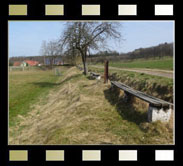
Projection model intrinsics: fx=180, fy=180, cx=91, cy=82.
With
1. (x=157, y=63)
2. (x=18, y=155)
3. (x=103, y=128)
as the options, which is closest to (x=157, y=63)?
(x=157, y=63)

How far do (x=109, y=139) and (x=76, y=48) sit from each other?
14622mm

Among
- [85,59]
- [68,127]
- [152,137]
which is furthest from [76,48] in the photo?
[152,137]

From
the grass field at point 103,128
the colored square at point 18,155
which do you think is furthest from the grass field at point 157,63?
the colored square at point 18,155

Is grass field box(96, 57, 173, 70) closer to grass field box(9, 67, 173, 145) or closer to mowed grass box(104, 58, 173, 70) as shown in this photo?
mowed grass box(104, 58, 173, 70)

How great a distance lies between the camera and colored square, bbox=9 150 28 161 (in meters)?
A: 2.76

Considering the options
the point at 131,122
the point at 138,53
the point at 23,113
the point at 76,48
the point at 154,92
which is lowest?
the point at 23,113

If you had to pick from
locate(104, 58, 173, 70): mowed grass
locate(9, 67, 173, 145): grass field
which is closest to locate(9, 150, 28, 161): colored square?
locate(9, 67, 173, 145): grass field

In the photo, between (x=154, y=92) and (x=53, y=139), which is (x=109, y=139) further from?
(x=154, y=92)

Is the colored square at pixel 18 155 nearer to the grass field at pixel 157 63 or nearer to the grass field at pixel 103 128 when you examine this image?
the grass field at pixel 103 128

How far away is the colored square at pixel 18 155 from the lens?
2758 mm

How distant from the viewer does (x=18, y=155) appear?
2770 mm

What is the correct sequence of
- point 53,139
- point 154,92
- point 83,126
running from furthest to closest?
point 154,92 < point 83,126 < point 53,139

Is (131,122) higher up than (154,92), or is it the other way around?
(154,92)

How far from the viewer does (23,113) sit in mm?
8086
